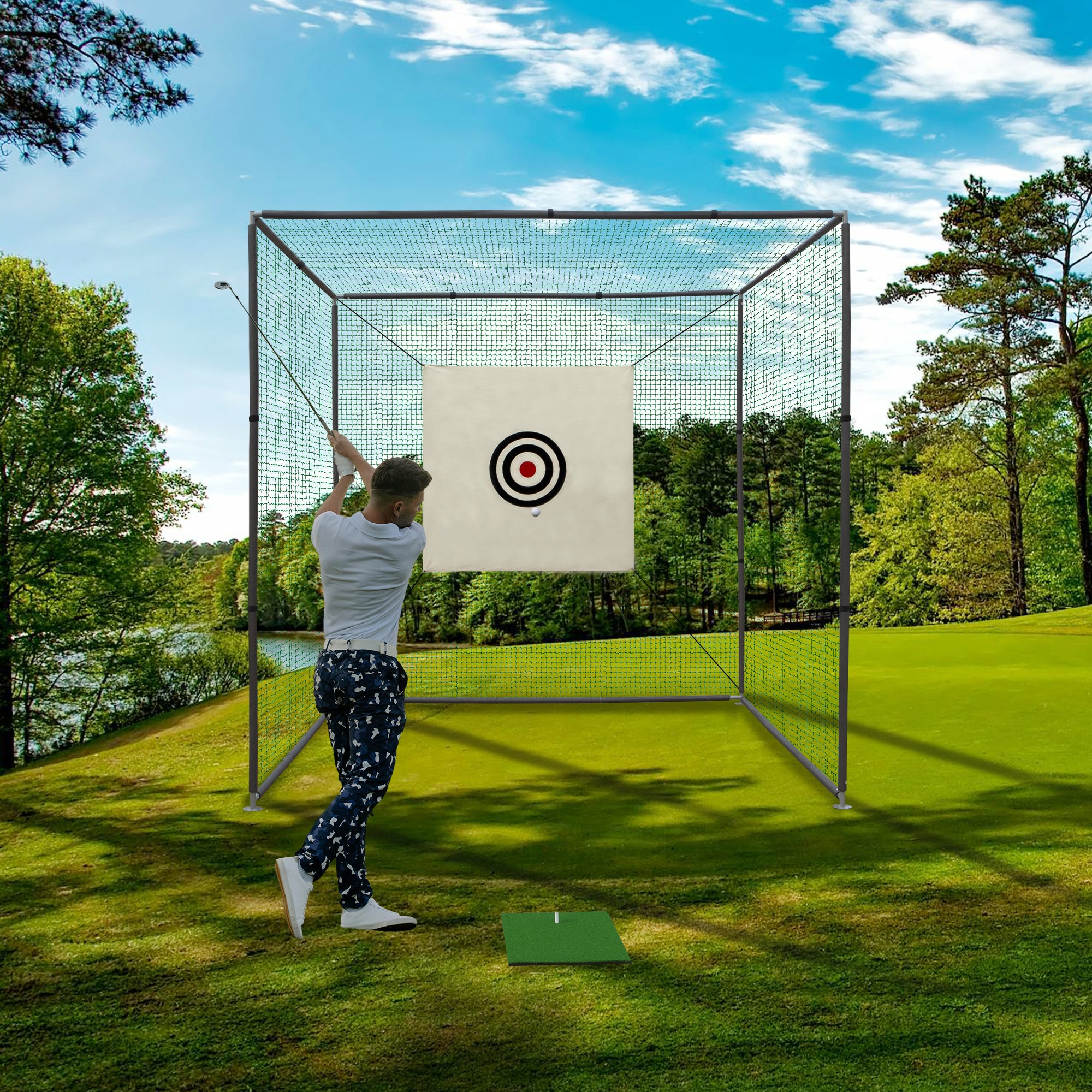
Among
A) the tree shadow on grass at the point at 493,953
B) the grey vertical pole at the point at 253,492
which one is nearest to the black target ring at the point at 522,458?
the grey vertical pole at the point at 253,492

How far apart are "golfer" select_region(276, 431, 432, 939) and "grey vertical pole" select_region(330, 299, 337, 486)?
3353mm

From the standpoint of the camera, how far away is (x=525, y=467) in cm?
639

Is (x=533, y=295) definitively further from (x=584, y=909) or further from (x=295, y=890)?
(x=295, y=890)

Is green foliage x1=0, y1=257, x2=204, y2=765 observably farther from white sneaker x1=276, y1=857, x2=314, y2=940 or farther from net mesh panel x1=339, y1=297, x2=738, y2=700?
white sneaker x1=276, y1=857, x2=314, y2=940

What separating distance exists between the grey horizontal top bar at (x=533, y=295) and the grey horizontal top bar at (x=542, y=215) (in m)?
1.45

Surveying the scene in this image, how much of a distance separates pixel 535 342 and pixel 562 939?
4712mm

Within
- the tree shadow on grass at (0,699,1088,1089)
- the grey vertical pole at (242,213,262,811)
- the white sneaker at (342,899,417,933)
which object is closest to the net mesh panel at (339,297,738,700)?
the grey vertical pole at (242,213,262,811)

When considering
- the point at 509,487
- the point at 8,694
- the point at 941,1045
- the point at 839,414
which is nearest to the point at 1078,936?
the point at 941,1045

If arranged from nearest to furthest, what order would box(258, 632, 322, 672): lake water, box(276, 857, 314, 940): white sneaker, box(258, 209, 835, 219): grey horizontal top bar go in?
box(276, 857, 314, 940): white sneaker, box(258, 209, 835, 219): grey horizontal top bar, box(258, 632, 322, 672): lake water

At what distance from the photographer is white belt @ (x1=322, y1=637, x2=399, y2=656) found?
3064 mm

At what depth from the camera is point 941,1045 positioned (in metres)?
2.33

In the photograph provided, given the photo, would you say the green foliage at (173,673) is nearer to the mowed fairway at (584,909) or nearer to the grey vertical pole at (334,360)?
the grey vertical pole at (334,360)

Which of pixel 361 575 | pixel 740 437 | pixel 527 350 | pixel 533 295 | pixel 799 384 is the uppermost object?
pixel 533 295

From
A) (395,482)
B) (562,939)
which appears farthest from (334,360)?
(562,939)
